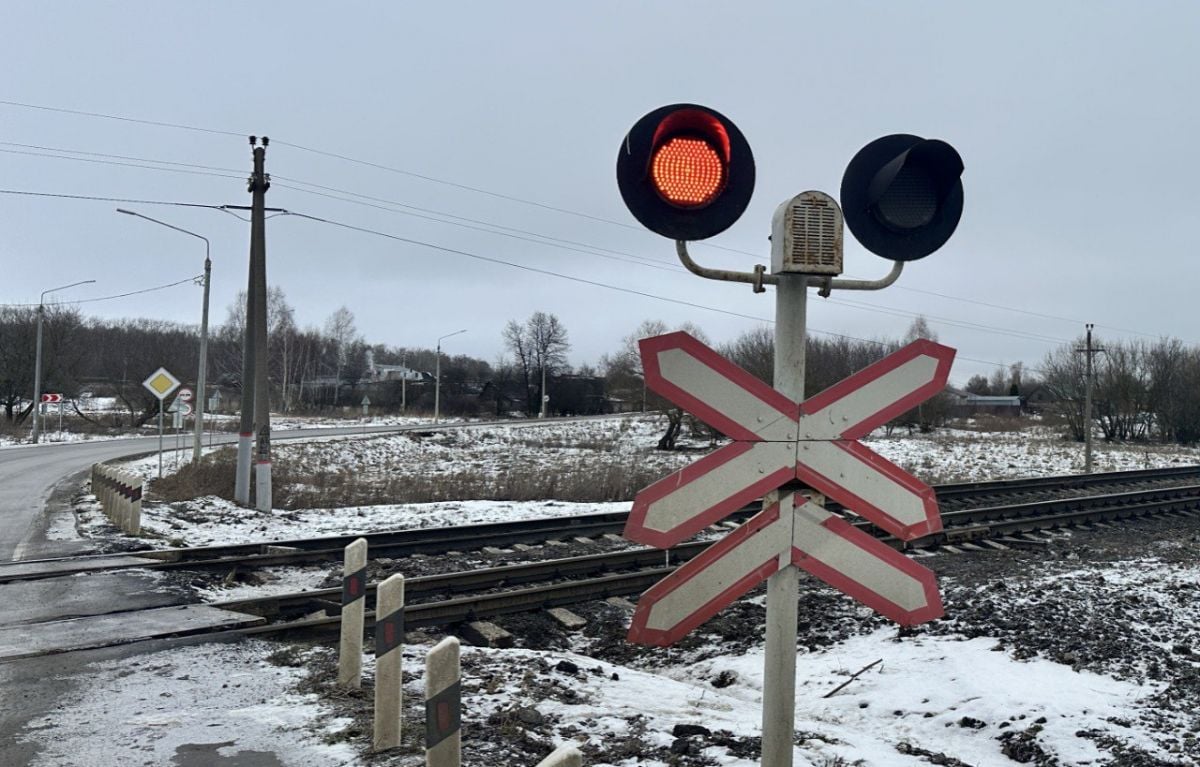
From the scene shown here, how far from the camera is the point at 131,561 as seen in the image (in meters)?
10.8

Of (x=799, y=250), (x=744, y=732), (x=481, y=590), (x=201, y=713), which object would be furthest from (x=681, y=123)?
(x=481, y=590)

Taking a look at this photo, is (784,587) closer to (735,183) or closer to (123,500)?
(735,183)

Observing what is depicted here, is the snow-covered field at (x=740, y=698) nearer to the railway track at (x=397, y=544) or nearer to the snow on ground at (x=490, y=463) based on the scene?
the railway track at (x=397, y=544)

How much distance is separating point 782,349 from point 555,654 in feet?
15.1

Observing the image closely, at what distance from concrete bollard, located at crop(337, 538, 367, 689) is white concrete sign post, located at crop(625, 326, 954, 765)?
3.55 meters

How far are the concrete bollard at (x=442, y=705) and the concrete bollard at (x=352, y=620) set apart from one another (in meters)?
2.17

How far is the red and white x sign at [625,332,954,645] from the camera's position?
98.6 inches

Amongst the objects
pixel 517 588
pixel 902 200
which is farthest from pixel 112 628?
Result: pixel 902 200

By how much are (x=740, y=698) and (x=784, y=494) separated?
4.08m

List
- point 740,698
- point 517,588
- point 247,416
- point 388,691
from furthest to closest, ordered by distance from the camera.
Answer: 1. point 247,416
2. point 517,588
3. point 740,698
4. point 388,691

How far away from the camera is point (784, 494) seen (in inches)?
105

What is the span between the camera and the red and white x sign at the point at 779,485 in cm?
250

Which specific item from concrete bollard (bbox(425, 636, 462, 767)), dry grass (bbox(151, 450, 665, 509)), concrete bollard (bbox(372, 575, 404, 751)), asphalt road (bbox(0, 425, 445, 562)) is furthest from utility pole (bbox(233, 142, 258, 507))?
concrete bollard (bbox(425, 636, 462, 767))

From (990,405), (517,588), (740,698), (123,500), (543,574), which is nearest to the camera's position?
(740,698)
